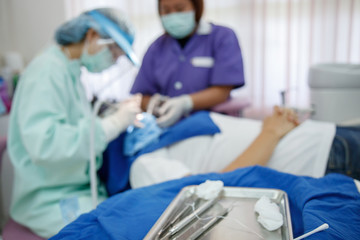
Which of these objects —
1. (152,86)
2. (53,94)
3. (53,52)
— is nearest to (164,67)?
(152,86)

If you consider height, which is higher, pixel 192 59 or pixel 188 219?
pixel 192 59

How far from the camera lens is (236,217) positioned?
65cm

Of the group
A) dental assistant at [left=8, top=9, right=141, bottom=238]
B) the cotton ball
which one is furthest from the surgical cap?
the cotton ball

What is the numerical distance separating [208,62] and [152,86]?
366 millimetres

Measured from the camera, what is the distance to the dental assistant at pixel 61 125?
43.8 inches

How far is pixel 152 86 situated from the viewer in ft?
6.34

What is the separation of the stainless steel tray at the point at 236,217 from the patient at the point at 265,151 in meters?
0.36

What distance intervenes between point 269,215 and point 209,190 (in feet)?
0.49

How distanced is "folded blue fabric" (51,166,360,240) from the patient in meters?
0.25

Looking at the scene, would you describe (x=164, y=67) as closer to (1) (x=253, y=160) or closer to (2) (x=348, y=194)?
(1) (x=253, y=160)

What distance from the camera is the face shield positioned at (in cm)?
127

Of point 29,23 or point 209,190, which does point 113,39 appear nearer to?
point 209,190

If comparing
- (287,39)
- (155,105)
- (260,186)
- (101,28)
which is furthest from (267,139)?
(287,39)

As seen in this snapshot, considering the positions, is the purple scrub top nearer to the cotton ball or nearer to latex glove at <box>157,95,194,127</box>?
latex glove at <box>157,95,194,127</box>
